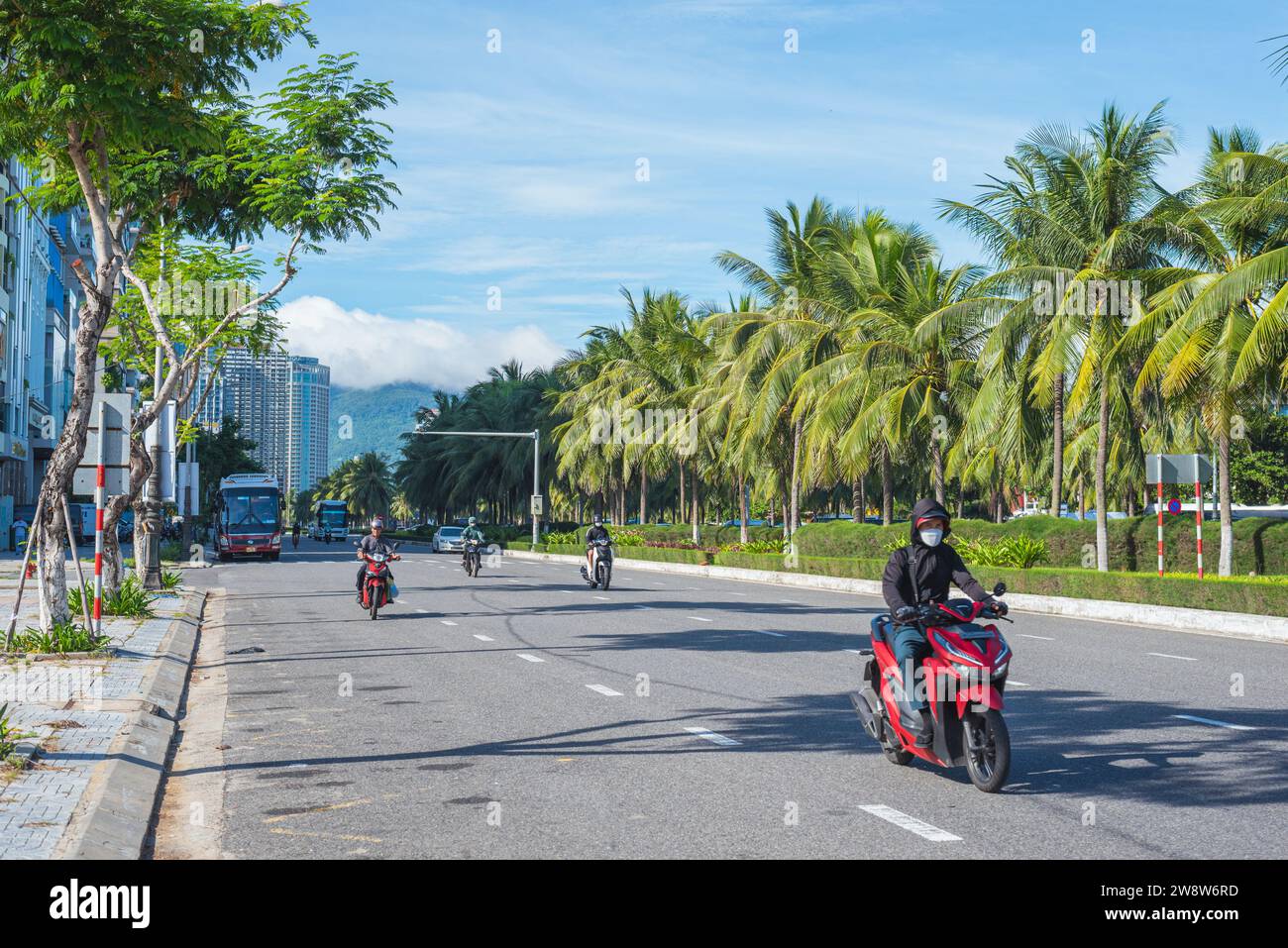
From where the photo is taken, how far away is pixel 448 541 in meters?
70.6

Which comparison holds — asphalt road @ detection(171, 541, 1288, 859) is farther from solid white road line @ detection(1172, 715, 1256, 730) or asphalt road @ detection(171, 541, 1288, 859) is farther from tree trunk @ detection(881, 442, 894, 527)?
tree trunk @ detection(881, 442, 894, 527)

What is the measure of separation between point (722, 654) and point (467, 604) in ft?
34.9

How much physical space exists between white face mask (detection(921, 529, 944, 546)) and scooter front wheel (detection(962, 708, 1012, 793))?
3.88 feet

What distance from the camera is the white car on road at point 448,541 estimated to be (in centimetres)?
7044

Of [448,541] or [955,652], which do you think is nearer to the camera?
[955,652]

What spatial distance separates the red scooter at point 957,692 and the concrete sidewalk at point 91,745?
14.5ft

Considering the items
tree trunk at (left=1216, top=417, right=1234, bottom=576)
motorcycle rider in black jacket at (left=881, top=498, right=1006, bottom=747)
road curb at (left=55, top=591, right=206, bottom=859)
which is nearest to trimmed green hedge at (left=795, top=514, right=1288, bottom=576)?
tree trunk at (left=1216, top=417, right=1234, bottom=576)

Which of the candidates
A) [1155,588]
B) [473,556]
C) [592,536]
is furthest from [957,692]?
[473,556]

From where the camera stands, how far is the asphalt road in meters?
6.64

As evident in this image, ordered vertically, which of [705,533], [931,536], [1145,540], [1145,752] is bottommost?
[705,533]

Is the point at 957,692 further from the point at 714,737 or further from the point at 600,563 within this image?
the point at 600,563

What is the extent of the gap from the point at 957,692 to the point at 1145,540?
24.5 meters

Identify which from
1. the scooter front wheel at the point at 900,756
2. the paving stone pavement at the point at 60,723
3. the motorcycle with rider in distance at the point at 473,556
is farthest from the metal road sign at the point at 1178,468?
the scooter front wheel at the point at 900,756
